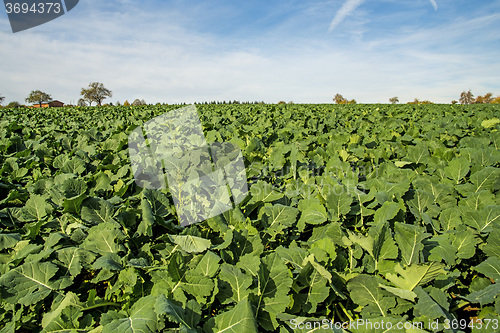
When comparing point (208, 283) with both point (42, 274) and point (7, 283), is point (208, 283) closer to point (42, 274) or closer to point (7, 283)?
point (42, 274)

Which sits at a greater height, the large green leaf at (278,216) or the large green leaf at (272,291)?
the large green leaf at (278,216)

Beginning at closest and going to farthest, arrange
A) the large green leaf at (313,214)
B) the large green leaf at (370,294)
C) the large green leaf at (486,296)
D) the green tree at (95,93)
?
the large green leaf at (486,296)
the large green leaf at (370,294)
the large green leaf at (313,214)
the green tree at (95,93)

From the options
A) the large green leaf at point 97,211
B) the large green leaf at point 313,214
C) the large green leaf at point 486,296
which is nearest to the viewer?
the large green leaf at point 486,296

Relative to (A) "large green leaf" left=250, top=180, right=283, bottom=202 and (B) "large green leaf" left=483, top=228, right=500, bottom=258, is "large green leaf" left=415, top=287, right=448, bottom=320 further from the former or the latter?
(A) "large green leaf" left=250, top=180, right=283, bottom=202

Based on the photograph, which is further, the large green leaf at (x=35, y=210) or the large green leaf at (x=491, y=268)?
the large green leaf at (x=35, y=210)

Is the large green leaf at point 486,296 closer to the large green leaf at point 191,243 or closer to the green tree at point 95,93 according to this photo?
the large green leaf at point 191,243

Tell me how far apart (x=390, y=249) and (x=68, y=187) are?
100 inches

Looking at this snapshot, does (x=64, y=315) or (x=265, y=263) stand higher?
(x=265, y=263)

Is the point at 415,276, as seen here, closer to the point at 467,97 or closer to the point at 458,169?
the point at 458,169

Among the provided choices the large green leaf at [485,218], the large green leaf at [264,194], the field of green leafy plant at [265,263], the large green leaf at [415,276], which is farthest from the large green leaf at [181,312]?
the large green leaf at [485,218]

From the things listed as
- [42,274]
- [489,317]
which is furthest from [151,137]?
[489,317]

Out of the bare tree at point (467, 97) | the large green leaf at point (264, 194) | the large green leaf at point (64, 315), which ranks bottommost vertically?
the large green leaf at point (64, 315)

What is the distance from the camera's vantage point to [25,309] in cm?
173

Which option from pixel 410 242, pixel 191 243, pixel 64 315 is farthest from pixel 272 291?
pixel 64 315
